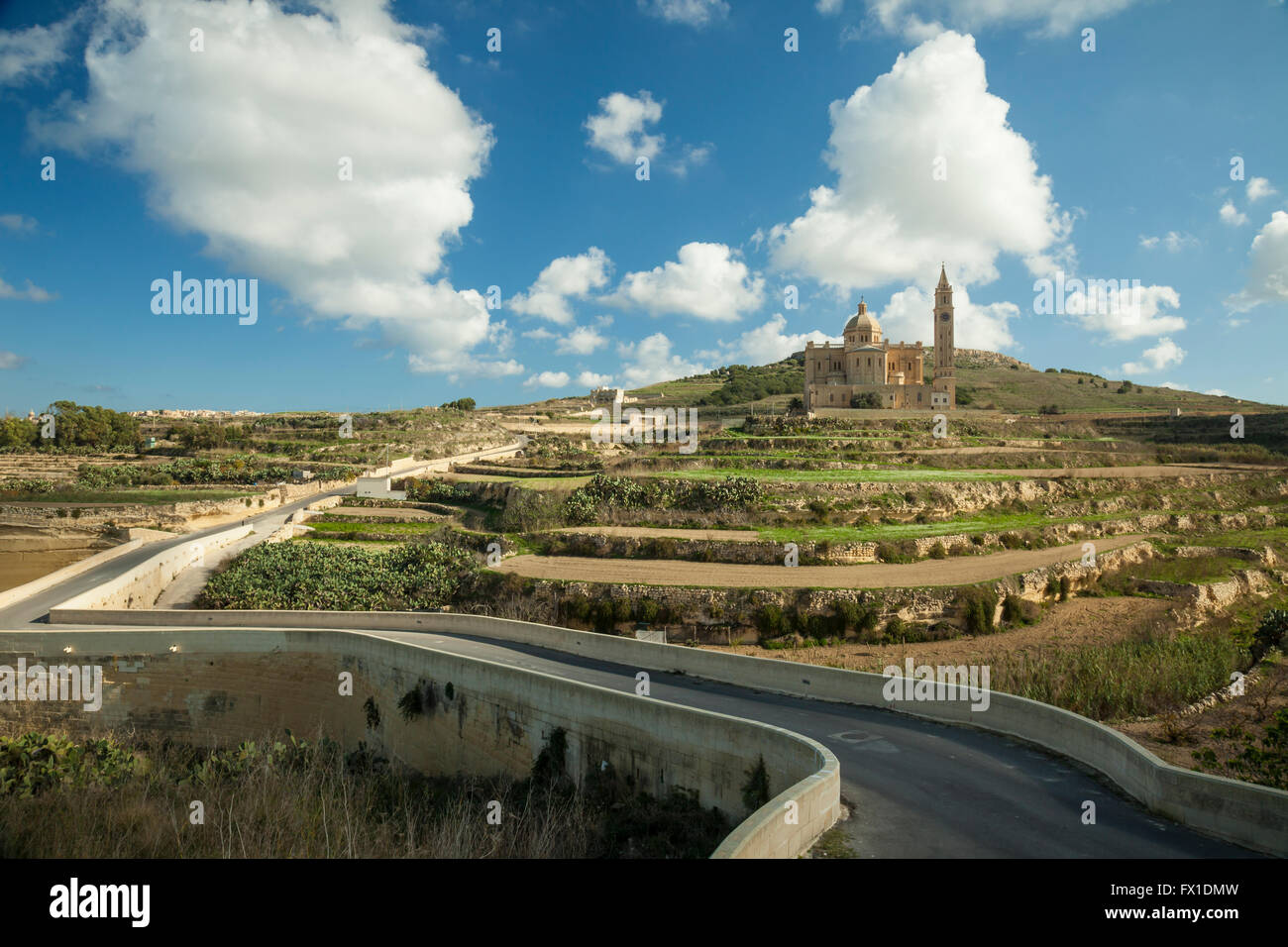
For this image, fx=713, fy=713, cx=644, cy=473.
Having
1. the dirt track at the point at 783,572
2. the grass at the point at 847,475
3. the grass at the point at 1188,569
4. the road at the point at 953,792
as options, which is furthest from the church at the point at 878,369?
the road at the point at 953,792

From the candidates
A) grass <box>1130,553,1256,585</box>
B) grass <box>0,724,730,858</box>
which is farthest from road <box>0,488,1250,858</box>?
grass <box>1130,553,1256,585</box>

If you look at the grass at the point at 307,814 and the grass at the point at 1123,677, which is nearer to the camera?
the grass at the point at 307,814

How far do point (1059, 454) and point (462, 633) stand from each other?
41.6 metres

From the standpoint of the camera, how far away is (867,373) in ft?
216

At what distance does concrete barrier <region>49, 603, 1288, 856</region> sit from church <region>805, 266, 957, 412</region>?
4858cm

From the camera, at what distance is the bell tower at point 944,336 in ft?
221

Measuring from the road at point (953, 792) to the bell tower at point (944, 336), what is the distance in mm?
59942

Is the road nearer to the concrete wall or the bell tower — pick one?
the concrete wall

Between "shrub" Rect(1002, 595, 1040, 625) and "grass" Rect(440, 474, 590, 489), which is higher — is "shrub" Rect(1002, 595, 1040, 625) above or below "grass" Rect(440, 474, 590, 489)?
below

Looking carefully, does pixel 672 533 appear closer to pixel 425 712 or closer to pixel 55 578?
pixel 425 712

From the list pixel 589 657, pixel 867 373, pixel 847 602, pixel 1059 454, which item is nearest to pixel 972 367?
pixel 867 373

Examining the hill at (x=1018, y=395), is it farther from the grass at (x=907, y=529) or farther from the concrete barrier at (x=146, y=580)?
the concrete barrier at (x=146, y=580)

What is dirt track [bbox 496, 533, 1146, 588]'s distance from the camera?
79.6 ft
